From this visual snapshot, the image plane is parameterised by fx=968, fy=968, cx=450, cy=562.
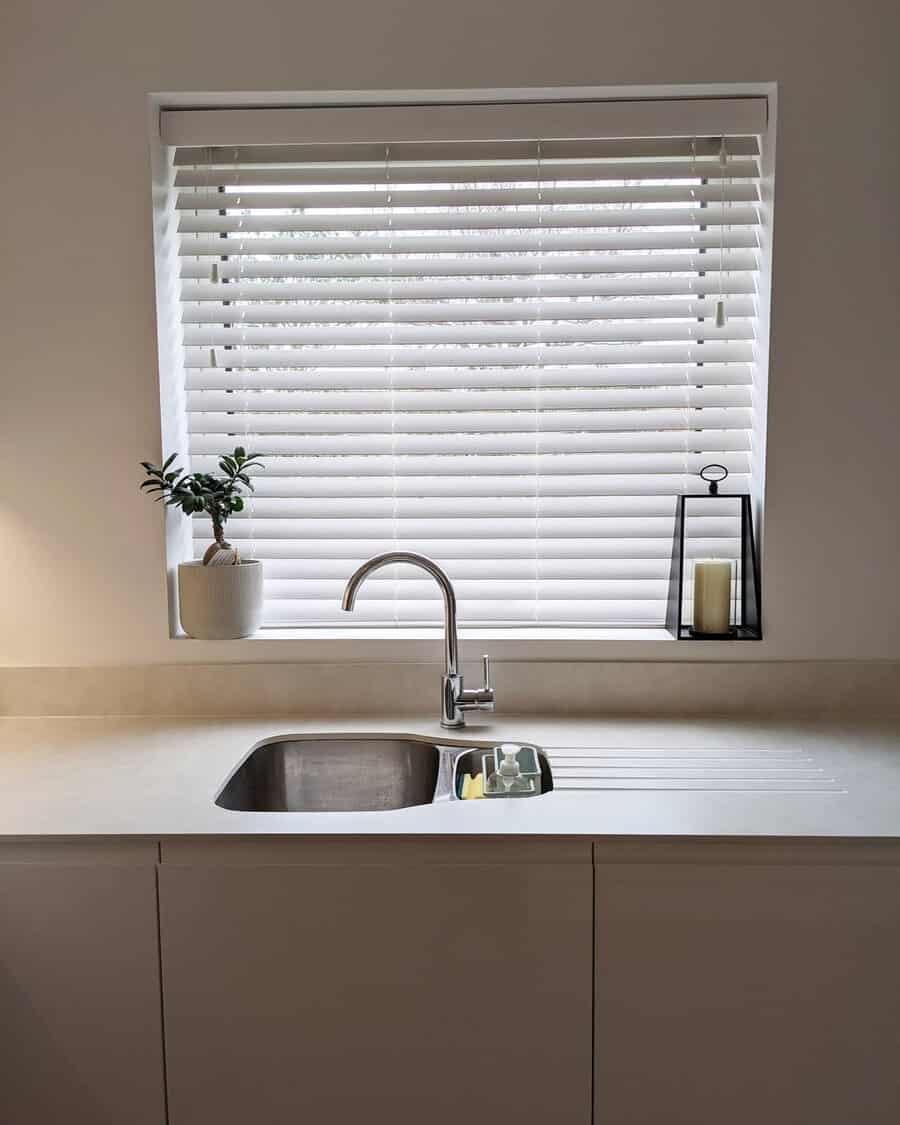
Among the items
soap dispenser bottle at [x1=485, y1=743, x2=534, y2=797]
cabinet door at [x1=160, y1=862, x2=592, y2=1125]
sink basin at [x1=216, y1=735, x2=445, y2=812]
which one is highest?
soap dispenser bottle at [x1=485, y1=743, x2=534, y2=797]

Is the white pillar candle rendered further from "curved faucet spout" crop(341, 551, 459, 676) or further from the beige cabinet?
the beige cabinet

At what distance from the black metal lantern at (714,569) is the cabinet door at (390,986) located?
777 millimetres

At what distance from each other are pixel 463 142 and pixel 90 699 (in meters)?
1.45

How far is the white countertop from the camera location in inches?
58.5

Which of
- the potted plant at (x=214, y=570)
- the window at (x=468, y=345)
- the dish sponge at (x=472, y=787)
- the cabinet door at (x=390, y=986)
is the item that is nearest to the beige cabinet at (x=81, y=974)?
the cabinet door at (x=390, y=986)

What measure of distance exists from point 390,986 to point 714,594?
40.9 inches

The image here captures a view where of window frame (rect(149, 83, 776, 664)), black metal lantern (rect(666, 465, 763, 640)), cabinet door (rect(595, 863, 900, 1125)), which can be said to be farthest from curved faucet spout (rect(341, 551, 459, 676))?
cabinet door (rect(595, 863, 900, 1125))

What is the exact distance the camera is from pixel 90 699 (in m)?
2.11

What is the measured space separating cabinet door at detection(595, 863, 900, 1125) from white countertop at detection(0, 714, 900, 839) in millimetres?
90

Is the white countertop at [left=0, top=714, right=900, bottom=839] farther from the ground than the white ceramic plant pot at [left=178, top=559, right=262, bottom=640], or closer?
closer

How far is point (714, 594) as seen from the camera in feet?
A: 6.72

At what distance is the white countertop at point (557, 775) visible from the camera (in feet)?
4.87

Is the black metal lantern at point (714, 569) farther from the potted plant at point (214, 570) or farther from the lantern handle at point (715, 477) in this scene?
the potted plant at point (214, 570)

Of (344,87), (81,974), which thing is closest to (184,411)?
(344,87)
